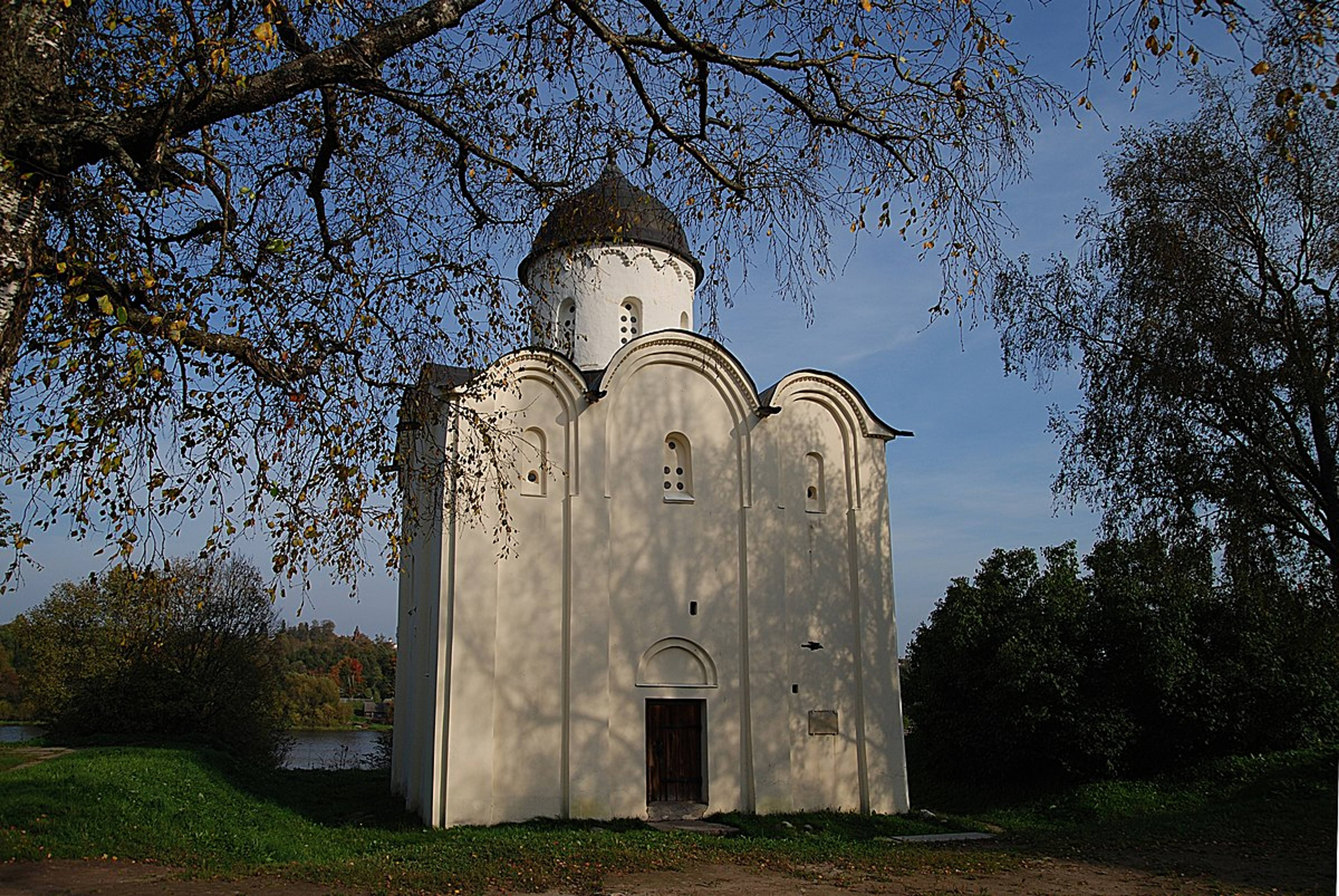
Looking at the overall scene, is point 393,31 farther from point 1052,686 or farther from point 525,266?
point 1052,686

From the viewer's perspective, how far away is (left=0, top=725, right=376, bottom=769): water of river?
3030 cm

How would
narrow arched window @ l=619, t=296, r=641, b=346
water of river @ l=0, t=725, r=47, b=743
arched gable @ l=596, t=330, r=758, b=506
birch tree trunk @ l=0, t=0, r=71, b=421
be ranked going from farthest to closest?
water of river @ l=0, t=725, r=47, b=743, narrow arched window @ l=619, t=296, r=641, b=346, arched gable @ l=596, t=330, r=758, b=506, birch tree trunk @ l=0, t=0, r=71, b=421

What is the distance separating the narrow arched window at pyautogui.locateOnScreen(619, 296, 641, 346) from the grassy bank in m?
8.77

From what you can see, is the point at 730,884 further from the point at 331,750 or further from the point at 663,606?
the point at 331,750

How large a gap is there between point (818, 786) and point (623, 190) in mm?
11339

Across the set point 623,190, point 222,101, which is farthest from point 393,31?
point 623,190

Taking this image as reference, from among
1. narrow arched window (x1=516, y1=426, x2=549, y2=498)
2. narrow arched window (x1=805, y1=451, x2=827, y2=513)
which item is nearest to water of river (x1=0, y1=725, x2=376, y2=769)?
narrow arched window (x1=516, y1=426, x2=549, y2=498)

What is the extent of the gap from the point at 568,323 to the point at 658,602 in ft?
19.3

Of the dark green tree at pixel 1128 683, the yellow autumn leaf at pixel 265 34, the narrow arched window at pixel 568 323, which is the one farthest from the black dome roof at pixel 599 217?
the dark green tree at pixel 1128 683

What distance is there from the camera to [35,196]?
5.56 metres

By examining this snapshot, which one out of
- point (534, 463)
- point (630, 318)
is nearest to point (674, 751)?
point (534, 463)

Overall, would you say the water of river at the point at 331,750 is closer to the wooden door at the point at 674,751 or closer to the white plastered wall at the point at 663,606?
the white plastered wall at the point at 663,606

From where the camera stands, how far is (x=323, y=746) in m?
47.0

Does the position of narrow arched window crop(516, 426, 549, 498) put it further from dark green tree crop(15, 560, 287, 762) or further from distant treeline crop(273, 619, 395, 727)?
distant treeline crop(273, 619, 395, 727)
